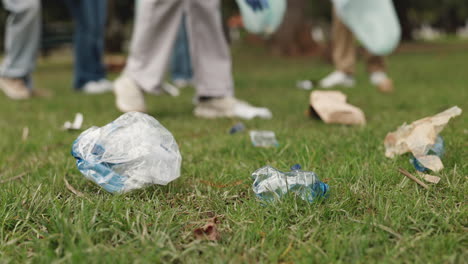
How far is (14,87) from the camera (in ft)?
17.5

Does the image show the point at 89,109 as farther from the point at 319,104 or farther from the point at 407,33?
the point at 407,33

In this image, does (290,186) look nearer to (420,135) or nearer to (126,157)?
(126,157)

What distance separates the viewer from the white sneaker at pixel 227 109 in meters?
3.46

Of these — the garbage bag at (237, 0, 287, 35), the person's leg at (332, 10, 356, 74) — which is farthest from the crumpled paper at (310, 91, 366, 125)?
the person's leg at (332, 10, 356, 74)

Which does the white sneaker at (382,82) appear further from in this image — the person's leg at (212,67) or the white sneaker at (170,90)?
the white sneaker at (170,90)

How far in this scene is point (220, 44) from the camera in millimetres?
3553

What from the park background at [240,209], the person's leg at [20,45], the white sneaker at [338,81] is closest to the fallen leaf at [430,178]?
the park background at [240,209]

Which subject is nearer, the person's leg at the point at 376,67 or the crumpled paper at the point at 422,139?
the crumpled paper at the point at 422,139

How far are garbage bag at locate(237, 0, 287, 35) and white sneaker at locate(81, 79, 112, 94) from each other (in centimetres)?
324

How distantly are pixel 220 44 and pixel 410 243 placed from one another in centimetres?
254

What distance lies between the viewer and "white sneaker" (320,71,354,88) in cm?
572

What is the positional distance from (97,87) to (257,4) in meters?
3.51

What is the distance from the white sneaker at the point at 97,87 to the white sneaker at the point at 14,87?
83cm

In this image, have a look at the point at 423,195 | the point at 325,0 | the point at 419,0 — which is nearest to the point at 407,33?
the point at 419,0
